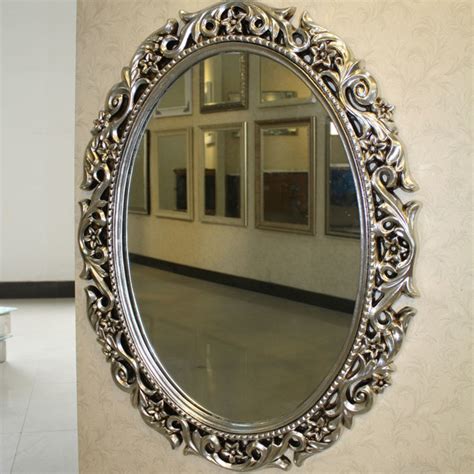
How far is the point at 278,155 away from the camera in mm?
1677

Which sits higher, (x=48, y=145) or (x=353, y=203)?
(x=48, y=145)

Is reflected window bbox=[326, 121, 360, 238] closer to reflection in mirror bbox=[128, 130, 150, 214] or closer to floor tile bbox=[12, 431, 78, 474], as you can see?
reflection in mirror bbox=[128, 130, 150, 214]

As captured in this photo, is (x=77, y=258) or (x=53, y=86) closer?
(x=77, y=258)

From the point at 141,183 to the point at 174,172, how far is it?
99 millimetres

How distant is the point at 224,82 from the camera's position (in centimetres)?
174

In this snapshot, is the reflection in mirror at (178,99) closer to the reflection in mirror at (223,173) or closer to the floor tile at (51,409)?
the reflection in mirror at (223,173)

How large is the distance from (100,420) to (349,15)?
1219mm

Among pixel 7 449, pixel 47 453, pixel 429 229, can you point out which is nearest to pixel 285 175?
pixel 429 229

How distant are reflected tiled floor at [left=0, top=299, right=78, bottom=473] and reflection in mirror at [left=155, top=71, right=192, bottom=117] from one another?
1901 mm

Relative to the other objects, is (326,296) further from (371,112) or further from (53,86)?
(53,86)

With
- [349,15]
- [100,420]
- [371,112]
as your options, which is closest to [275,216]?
[371,112]

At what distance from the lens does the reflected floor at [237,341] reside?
1.68 meters

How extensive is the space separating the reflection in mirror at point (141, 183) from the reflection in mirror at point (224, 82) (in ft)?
0.62

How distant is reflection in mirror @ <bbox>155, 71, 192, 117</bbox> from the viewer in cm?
179
